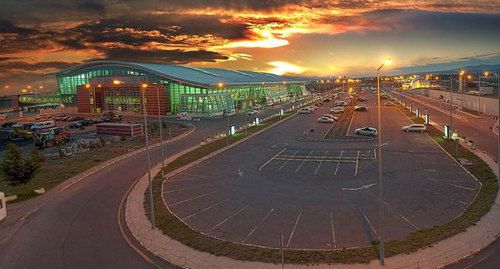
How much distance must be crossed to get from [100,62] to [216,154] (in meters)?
88.1

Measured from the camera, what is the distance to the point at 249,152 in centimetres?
5050

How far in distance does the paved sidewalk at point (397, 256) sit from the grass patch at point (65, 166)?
17.7 metres

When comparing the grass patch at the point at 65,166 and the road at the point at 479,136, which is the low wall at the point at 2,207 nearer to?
the grass patch at the point at 65,166

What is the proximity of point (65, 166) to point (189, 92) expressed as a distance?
A: 213 feet

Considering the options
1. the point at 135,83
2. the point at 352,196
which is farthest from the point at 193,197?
the point at 135,83

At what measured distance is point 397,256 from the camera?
2002cm

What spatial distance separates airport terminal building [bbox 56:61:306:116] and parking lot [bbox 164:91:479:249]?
55.9 metres

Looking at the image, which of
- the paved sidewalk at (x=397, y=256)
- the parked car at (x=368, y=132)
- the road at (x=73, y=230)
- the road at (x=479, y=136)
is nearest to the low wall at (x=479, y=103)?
the road at (x=479, y=136)

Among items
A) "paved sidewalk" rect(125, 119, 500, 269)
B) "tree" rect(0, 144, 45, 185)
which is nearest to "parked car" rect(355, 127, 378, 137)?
"paved sidewalk" rect(125, 119, 500, 269)

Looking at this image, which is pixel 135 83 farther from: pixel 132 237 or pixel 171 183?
pixel 132 237

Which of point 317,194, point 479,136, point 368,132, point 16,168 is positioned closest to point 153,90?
point 368,132

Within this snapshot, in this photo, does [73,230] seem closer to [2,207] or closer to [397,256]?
[2,207]

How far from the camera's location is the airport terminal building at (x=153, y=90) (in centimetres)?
10488

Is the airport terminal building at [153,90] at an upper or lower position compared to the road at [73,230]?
upper
